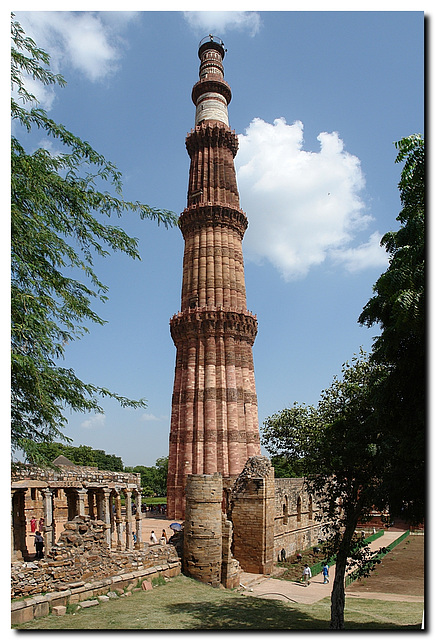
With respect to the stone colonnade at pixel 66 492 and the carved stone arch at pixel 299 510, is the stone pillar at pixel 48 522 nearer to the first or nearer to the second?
the stone colonnade at pixel 66 492

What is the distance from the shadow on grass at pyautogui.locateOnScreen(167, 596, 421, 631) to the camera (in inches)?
423

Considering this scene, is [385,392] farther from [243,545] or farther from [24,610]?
[243,545]

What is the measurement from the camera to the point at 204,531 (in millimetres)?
15797

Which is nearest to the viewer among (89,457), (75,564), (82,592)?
(82,592)

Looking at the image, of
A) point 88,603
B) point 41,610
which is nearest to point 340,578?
point 88,603

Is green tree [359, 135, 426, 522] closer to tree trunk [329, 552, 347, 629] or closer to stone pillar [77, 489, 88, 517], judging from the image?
tree trunk [329, 552, 347, 629]

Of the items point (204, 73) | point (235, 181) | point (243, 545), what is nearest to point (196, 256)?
point (235, 181)

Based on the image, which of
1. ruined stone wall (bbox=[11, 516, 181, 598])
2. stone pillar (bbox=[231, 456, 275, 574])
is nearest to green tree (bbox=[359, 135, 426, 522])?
ruined stone wall (bbox=[11, 516, 181, 598])

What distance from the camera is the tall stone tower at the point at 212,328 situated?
27938 mm

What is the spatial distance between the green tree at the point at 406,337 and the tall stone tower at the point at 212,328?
18.1 metres

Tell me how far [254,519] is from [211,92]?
28.8 metres

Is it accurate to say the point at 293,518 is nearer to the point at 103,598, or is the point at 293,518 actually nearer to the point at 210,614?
the point at 210,614

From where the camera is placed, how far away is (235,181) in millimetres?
34219

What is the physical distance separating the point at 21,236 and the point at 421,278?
5790 millimetres
